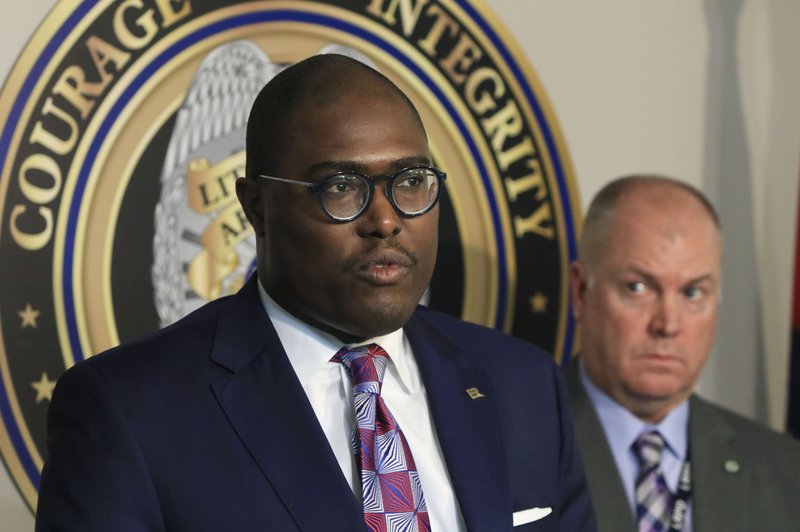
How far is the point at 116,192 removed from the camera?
252 centimetres

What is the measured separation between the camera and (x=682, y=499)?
2.70 m

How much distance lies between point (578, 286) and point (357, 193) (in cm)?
131

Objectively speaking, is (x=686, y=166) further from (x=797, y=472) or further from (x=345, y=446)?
(x=345, y=446)

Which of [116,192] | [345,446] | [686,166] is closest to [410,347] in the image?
[345,446]

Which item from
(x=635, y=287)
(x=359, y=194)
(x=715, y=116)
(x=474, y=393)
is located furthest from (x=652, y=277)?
(x=359, y=194)

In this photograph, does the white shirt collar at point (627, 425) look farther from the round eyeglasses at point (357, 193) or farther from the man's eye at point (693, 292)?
the round eyeglasses at point (357, 193)

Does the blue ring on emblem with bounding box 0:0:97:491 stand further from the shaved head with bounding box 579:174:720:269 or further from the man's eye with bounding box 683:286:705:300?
the man's eye with bounding box 683:286:705:300

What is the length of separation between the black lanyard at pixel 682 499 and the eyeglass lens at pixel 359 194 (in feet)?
4.23

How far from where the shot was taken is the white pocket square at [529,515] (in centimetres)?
181

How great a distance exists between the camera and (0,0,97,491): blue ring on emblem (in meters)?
2.38

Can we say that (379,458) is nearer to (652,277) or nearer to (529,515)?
(529,515)

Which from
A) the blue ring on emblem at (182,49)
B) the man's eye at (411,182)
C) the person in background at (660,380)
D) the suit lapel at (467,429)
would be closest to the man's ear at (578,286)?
the person in background at (660,380)

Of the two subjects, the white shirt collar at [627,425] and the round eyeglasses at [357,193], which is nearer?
the round eyeglasses at [357,193]

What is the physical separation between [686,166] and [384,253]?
1911mm
